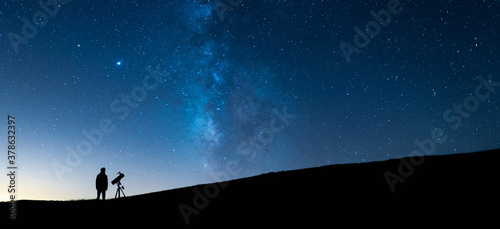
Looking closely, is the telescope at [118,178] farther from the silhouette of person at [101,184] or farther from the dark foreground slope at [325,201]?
the dark foreground slope at [325,201]

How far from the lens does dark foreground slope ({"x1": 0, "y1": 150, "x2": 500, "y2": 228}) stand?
6504 millimetres

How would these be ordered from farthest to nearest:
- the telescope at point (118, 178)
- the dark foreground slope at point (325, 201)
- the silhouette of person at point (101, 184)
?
1. the telescope at point (118, 178)
2. the silhouette of person at point (101, 184)
3. the dark foreground slope at point (325, 201)

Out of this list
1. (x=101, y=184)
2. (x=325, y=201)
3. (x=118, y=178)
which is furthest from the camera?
(x=118, y=178)

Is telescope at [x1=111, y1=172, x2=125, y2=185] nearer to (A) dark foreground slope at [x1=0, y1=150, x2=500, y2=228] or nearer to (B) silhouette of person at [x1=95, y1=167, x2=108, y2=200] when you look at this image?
(B) silhouette of person at [x1=95, y1=167, x2=108, y2=200]

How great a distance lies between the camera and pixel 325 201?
7883 mm

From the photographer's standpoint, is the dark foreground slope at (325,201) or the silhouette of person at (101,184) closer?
the dark foreground slope at (325,201)

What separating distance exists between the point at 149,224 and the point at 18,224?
4.21 metres

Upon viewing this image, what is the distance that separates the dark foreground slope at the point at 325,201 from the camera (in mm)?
6504

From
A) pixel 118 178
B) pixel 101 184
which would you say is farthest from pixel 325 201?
pixel 118 178

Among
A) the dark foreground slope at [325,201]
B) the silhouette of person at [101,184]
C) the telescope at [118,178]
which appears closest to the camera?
the dark foreground slope at [325,201]

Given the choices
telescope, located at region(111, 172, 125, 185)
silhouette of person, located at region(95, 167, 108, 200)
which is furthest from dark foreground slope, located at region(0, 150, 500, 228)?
telescope, located at region(111, 172, 125, 185)

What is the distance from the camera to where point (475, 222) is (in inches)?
223

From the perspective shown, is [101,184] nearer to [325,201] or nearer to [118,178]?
[118,178]

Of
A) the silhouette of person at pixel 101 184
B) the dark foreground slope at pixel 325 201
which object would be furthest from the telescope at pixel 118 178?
the dark foreground slope at pixel 325 201
